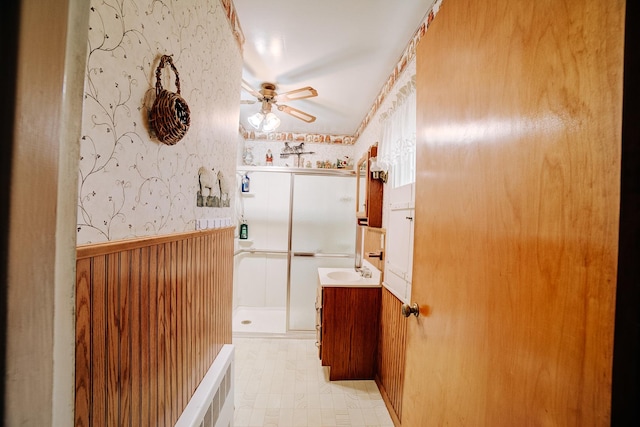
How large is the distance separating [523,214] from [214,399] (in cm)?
130

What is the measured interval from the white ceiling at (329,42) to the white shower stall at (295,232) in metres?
0.91

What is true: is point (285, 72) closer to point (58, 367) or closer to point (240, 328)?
point (58, 367)

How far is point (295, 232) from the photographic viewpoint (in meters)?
2.80

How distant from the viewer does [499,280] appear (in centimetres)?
53

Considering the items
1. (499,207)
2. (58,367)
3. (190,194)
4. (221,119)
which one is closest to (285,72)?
(221,119)

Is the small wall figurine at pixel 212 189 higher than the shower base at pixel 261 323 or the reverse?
higher

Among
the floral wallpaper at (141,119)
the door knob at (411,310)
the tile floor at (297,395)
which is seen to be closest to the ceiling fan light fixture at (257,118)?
the floral wallpaper at (141,119)

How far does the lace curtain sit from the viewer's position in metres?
1.45

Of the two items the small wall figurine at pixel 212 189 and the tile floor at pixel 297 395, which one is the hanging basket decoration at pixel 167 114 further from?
the tile floor at pixel 297 395

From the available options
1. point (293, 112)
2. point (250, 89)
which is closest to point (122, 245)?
point (250, 89)

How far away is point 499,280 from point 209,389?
3.69 ft

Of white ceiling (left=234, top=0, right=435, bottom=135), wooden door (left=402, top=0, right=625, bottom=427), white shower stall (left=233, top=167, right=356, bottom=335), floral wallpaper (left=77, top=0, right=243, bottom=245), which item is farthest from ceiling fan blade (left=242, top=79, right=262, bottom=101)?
wooden door (left=402, top=0, right=625, bottom=427)

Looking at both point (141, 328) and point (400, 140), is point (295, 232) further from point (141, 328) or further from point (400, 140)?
point (141, 328)

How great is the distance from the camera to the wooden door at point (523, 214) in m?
0.36
